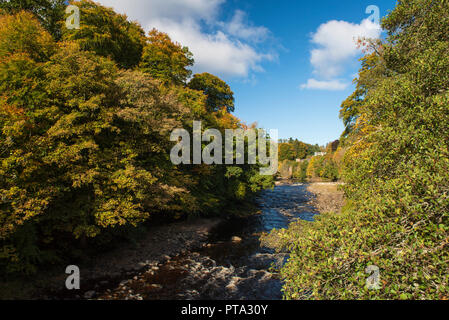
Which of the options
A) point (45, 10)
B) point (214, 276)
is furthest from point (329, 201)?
point (45, 10)

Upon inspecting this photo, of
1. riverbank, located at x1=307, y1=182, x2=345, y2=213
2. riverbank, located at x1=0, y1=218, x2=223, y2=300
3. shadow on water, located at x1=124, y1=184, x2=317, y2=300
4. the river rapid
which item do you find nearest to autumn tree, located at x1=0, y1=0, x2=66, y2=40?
riverbank, located at x1=0, y1=218, x2=223, y2=300

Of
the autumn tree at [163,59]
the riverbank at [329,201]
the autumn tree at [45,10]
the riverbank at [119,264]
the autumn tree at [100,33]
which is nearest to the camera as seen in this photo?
the riverbank at [119,264]

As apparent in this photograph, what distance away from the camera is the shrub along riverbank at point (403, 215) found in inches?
145

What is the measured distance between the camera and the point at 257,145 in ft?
98.7

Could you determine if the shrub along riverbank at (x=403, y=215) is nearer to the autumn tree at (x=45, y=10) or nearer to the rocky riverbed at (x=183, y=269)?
the rocky riverbed at (x=183, y=269)

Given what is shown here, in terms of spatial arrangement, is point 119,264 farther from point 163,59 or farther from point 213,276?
point 163,59

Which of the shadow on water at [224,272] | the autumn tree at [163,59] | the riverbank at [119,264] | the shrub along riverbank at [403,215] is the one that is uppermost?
the autumn tree at [163,59]

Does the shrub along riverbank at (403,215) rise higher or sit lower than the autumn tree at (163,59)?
lower

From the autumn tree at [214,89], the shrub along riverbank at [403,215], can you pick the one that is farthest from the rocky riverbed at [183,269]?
the autumn tree at [214,89]

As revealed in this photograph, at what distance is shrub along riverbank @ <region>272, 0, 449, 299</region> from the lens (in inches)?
145

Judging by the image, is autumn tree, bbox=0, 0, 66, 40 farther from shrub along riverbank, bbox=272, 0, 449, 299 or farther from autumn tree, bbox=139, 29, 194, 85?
shrub along riverbank, bbox=272, 0, 449, 299

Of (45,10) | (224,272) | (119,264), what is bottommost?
(224,272)

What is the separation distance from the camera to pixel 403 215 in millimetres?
4309
